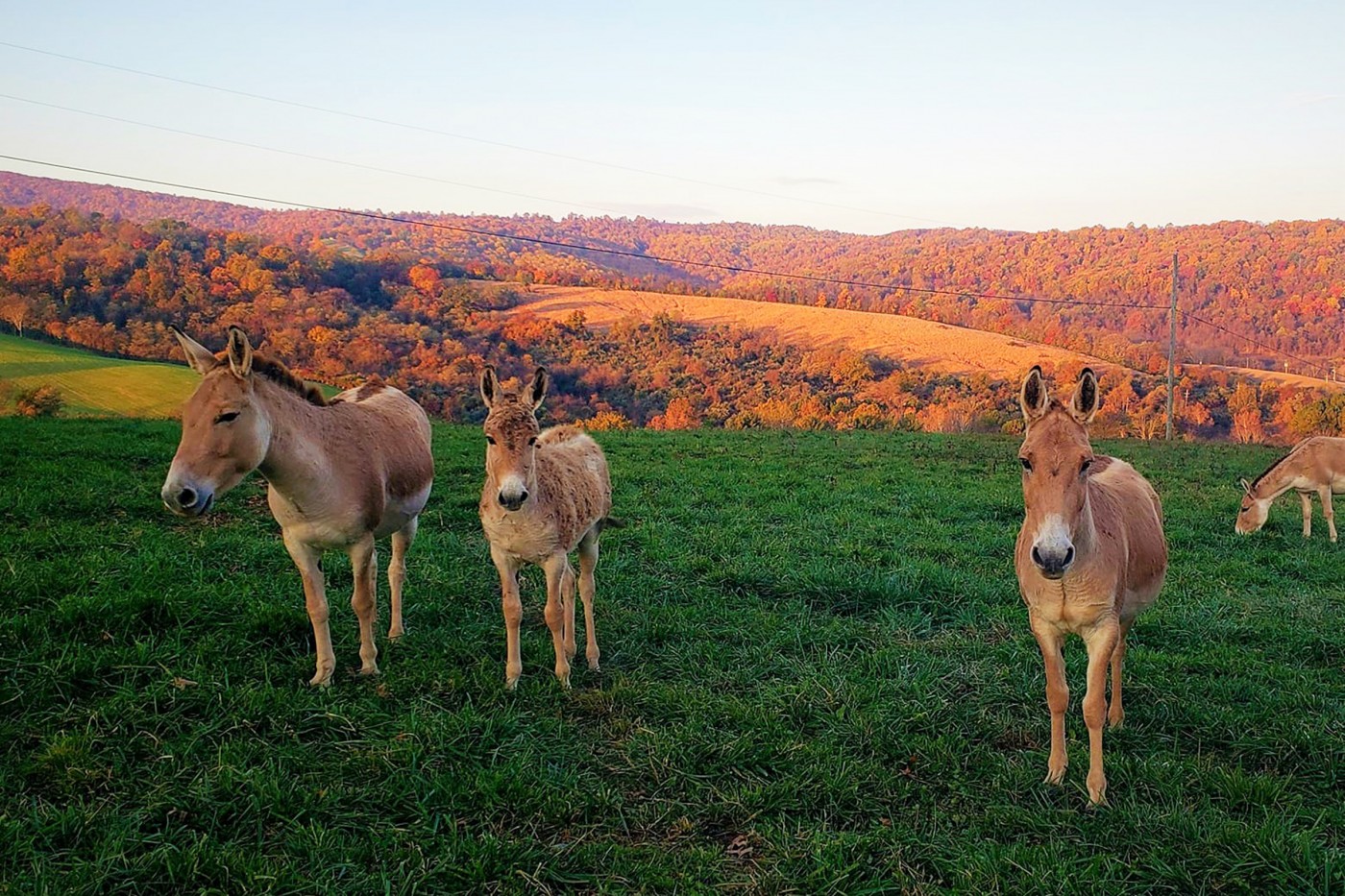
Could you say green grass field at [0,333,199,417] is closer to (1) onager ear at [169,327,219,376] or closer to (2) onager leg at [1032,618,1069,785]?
(1) onager ear at [169,327,219,376]

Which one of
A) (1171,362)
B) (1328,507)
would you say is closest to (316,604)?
(1328,507)

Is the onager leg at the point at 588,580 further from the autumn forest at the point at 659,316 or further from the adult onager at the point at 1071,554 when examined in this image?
the autumn forest at the point at 659,316

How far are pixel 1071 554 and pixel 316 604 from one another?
4636 mm

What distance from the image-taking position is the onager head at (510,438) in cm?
480

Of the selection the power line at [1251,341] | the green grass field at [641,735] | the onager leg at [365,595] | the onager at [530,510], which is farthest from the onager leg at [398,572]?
the power line at [1251,341]

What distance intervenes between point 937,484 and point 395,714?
12.2 metres

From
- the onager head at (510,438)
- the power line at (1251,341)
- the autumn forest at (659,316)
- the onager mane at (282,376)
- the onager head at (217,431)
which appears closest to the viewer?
the onager head at (217,431)

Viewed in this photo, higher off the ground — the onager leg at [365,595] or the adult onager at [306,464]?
the adult onager at [306,464]

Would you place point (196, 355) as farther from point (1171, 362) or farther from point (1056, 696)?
point (1171, 362)

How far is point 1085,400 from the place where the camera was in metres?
4.07

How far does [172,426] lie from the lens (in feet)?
54.1

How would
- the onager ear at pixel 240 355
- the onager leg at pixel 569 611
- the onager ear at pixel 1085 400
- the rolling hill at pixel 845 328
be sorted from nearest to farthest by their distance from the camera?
the onager ear at pixel 1085 400
the onager ear at pixel 240 355
the onager leg at pixel 569 611
the rolling hill at pixel 845 328

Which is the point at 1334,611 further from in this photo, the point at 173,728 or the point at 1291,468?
the point at 173,728

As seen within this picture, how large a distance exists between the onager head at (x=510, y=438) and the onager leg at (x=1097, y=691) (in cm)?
346
